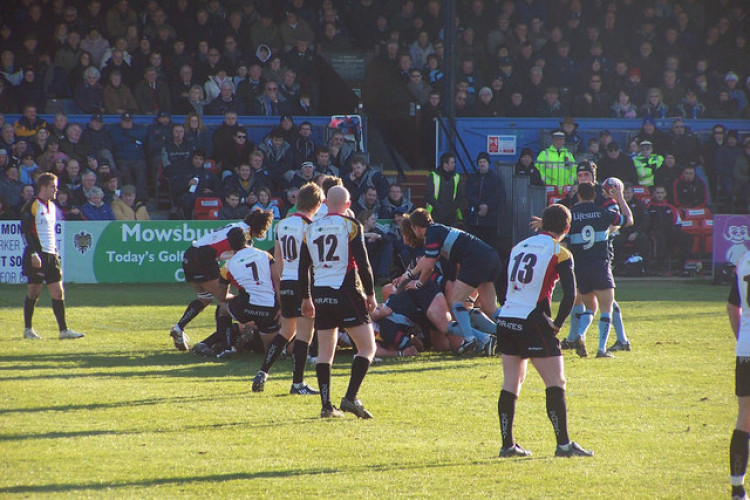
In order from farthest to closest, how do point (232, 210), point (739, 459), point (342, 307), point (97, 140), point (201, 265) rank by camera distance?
1. point (97, 140)
2. point (232, 210)
3. point (201, 265)
4. point (342, 307)
5. point (739, 459)

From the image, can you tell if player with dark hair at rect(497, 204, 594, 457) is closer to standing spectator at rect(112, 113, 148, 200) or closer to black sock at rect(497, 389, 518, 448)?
black sock at rect(497, 389, 518, 448)

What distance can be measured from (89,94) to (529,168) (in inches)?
371

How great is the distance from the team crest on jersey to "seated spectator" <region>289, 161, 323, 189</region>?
403 cm

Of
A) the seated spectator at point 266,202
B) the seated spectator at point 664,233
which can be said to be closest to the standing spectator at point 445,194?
the seated spectator at point 266,202

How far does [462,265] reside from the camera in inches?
468

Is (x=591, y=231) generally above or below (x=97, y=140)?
below

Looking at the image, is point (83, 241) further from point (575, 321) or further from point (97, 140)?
point (575, 321)

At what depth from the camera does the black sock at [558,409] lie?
7.14 meters

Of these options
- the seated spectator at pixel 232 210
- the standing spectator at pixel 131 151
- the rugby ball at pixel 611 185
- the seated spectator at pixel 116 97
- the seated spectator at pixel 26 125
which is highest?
the seated spectator at pixel 116 97

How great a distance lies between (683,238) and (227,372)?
13.4 metres

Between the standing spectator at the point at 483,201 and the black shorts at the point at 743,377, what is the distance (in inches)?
547

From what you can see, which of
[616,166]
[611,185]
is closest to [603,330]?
[611,185]

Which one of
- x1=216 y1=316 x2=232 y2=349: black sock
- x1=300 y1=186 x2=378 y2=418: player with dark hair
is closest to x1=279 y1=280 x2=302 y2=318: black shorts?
x1=300 y1=186 x2=378 y2=418: player with dark hair

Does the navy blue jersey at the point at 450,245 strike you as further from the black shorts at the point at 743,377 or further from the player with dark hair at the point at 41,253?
the black shorts at the point at 743,377
